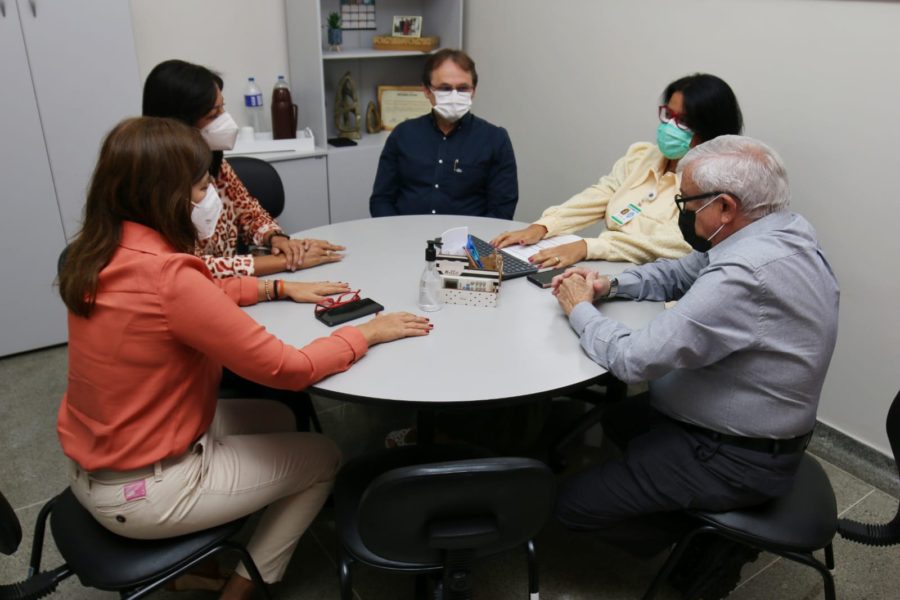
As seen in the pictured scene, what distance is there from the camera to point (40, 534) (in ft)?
5.21

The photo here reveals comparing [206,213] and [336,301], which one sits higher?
[206,213]

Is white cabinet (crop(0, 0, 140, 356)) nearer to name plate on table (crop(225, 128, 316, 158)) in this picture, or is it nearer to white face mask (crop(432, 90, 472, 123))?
name plate on table (crop(225, 128, 316, 158))

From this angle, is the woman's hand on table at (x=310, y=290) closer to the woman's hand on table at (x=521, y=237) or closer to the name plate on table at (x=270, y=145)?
the woman's hand on table at (x=521, y=237)

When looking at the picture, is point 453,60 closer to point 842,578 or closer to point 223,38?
point 223,38

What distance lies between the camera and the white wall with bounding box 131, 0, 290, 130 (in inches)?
133

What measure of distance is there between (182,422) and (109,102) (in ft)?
6.60

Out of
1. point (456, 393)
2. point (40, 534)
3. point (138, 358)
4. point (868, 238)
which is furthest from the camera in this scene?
point (868, 238)

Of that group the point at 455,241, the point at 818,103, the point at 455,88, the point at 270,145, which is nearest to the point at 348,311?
the point at 455,241

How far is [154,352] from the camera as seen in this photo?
1346mm

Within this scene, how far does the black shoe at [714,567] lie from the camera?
171 centimetres

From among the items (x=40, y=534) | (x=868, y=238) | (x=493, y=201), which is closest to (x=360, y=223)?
(x=493, y=201)

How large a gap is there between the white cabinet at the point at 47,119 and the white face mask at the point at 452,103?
52.5 inches

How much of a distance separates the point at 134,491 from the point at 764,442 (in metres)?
1.42

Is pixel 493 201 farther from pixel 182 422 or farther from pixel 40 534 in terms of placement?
pixel 40 534
